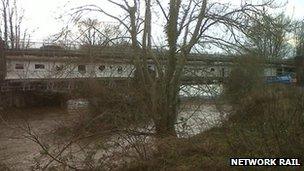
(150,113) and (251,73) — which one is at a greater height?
(251,73)

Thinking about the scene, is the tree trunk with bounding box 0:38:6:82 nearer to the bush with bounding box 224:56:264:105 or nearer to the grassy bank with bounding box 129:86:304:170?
the bush with bounding box 224:56:264:105

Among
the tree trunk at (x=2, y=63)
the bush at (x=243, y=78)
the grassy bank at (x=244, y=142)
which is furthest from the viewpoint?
the tree trunk at (x=2, y=63)

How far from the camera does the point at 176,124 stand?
1513cm

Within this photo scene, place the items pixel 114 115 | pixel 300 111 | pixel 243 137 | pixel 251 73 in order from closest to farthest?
pixel 300 111 → pixel 243 137 → pixel 114 115 → pixel 251 73

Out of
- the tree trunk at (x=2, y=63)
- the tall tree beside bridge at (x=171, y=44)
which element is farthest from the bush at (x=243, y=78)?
the tree trunk at (x=2, y=63)

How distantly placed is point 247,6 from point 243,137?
7782 millimetres

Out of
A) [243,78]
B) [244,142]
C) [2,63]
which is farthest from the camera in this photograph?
[2,63]

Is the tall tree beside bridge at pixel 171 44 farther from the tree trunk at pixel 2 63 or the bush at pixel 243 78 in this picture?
the tree trunk at pixel 2 63

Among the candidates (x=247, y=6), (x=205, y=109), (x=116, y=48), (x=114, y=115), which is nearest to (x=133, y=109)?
(x=114, y=115)

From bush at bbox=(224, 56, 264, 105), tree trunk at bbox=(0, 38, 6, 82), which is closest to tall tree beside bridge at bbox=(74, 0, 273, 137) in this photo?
bush at bbox=(224, 56, 264, 105)

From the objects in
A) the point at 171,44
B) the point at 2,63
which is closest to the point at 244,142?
the point at 171,44

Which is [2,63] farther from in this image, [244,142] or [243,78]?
[244,142]

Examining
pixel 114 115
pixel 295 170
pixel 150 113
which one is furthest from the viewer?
pixel 150 113

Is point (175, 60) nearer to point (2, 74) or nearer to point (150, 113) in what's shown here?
point (150, 113)
